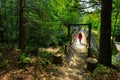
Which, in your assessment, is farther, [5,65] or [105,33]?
[105,33]

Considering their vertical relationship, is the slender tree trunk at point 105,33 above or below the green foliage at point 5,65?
above

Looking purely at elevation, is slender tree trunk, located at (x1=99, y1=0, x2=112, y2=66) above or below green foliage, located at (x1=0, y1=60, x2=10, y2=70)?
above

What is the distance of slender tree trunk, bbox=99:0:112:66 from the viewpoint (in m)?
10.0

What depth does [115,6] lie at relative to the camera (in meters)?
15.3

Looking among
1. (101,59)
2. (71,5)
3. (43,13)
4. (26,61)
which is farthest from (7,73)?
(43,13)

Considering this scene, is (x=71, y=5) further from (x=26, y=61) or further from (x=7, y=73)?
(x=7, y=73)

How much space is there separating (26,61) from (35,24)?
8173mm

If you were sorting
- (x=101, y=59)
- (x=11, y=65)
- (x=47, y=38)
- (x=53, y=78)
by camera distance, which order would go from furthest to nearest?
(x=47, y=38)
(x=101, y=59)
(x=11, y=65)
(x=53, y=78)

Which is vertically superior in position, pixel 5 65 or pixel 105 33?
pixel 105 33

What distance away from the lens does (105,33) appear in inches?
401

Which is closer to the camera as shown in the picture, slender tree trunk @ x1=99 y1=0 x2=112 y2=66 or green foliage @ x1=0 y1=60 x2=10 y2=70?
green foliage @ x1=0 y1=60 x2=10 y2=70

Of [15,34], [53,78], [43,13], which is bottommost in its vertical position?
[53,78]

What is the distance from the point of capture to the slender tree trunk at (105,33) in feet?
32.9

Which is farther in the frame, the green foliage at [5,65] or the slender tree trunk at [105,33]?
the slender tree trunk at [105,33]
